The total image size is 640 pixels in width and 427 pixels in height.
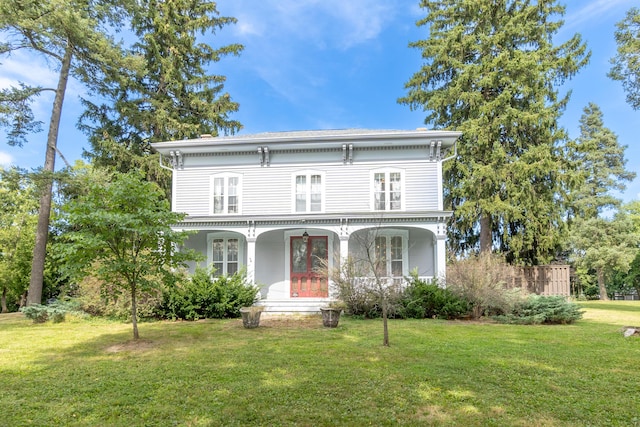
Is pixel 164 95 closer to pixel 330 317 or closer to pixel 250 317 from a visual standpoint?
pixel 250 317

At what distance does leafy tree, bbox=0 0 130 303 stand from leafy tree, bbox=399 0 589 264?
51.8 ft

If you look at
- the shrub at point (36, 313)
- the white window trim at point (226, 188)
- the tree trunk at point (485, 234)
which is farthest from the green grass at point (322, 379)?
the tree trunk at point (485, 234)

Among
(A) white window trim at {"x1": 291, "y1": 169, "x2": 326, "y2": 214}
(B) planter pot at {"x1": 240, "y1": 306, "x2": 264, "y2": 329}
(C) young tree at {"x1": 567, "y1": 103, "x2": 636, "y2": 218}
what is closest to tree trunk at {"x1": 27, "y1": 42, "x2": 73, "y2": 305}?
(A) white window trim at {"x1": 291, "y1": 169, "x2": 326, "y2": 214}

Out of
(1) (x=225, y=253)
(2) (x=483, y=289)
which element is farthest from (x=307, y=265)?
(2) (x=483, y=289)

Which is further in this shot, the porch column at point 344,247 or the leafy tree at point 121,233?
the porch column at point 344,247

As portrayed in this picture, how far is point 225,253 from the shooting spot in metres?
14.7

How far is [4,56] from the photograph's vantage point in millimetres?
13703

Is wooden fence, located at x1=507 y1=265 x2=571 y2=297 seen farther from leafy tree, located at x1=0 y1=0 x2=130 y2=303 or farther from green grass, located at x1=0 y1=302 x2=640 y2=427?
leafy tree, located at x1=0 y1=0 x2=130 y2=303

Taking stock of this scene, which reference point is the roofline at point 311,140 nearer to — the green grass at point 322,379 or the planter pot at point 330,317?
the planter pot at point 330,317

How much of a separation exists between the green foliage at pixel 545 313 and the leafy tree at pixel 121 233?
8775mm

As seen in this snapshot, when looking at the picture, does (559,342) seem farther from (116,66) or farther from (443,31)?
(443,31)

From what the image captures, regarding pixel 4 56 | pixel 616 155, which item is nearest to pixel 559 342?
pixel 4 56

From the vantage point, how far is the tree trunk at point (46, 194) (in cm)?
1293

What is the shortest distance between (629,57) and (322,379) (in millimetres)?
15695
